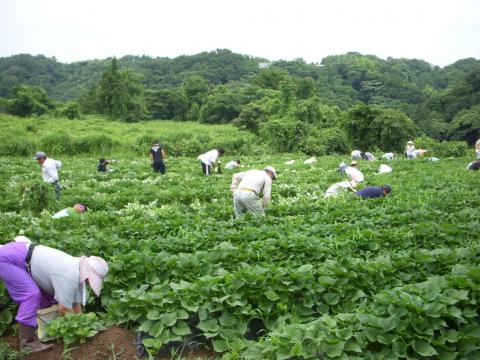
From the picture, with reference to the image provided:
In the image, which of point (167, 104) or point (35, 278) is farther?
point (167, 104)

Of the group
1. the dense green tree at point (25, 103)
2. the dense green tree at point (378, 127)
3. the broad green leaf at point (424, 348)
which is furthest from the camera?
the dense green tree at point (25, 103)

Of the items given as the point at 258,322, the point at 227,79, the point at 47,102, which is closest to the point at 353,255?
the point at 258,322

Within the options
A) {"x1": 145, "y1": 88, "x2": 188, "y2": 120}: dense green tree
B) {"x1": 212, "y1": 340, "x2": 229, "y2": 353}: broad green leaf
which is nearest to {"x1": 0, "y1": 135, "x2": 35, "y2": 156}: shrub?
{"x1": 145, "y1": 88, "x2": 188, "y2": 120}: dense green tree

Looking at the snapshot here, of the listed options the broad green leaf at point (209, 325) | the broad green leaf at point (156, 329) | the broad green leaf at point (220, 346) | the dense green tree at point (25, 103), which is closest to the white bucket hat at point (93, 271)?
the broad green leaf at point (156, 329)

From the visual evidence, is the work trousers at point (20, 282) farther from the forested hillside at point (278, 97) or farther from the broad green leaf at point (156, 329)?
the forested hillside at point (278, 97)

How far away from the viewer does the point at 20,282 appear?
178 inches

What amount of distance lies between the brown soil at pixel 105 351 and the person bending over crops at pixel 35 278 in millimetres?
116

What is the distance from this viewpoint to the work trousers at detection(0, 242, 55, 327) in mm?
4488

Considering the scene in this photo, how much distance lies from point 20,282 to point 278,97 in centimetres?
4607

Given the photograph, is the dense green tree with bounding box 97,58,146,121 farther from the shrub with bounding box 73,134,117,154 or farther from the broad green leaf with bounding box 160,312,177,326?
the broad green leaf with bounding box 160,312,177,326

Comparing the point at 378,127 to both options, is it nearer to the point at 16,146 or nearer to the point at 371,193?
the point at 371,193

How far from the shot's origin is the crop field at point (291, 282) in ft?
13.4

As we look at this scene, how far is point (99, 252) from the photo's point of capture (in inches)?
251

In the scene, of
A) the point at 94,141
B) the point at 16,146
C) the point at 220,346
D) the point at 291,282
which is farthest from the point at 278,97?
the point at 220,346
